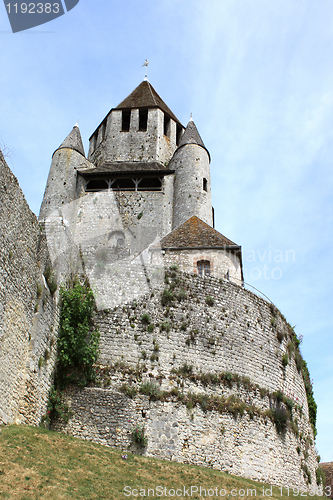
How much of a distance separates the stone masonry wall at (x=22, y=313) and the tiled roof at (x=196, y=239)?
861cm

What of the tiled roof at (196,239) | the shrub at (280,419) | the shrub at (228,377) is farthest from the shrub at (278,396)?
the tiled roof at (196,239)

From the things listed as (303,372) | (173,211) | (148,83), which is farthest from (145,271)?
(148,83)

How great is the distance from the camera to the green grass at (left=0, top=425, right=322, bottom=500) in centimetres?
752

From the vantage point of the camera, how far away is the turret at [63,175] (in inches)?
1077

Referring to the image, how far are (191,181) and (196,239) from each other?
8.67 m

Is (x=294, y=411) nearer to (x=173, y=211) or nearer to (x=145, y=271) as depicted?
(x=145, y=271)

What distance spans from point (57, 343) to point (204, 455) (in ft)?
16.1

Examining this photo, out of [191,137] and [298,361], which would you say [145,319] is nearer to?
[298,361]

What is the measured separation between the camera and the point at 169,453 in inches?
445

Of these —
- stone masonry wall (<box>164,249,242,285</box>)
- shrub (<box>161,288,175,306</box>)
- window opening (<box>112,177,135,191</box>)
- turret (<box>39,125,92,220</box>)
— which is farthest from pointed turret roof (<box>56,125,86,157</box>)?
shrub (<box>161,288,175,306</box>)

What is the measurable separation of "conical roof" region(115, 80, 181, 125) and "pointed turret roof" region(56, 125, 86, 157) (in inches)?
183

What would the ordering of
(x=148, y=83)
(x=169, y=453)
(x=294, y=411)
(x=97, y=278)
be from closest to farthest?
(x=169, y=453)
(x=97, y=278)
(x=294, y=411)
(x=148, y=83)

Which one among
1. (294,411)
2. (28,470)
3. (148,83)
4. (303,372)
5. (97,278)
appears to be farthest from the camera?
(148,83)

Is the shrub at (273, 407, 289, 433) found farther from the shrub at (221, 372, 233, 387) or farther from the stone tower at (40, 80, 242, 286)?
the stone tower at (40, 80, 242, 286)
